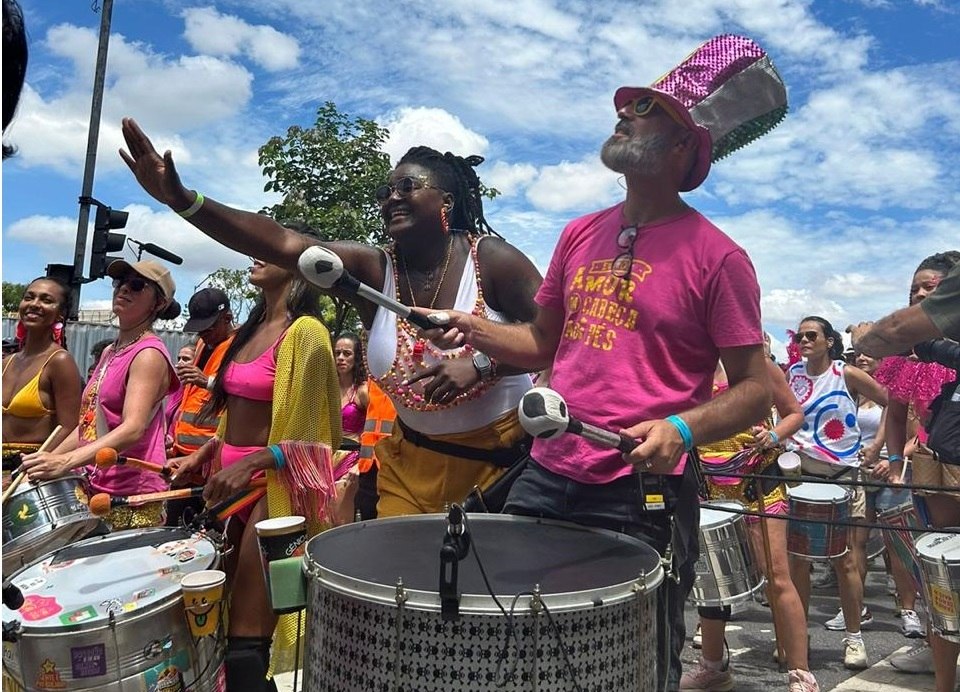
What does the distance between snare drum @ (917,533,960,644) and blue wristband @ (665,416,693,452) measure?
2.14 metres

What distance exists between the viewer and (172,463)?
389 cm

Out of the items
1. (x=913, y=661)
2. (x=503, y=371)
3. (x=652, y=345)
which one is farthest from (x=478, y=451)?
(x=913, y=661)

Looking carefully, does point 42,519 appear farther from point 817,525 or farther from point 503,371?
point 817,525

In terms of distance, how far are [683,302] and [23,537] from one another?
2.37m

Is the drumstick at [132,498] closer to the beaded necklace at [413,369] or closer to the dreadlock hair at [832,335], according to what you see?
the beaded necklace at [413,369]

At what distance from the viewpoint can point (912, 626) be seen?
536 centimetres

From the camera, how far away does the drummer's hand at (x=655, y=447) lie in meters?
1.90

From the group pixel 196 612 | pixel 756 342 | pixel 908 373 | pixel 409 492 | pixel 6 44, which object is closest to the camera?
pixel 6 44

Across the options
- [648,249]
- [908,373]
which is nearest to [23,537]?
[648,249]

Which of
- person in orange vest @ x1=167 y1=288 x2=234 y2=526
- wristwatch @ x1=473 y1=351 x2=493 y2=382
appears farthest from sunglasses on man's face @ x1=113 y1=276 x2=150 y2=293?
wristwatch @ x1=473 y1=351 x2=493 y2=382

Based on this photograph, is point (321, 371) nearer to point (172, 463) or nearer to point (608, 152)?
point (172, 463)

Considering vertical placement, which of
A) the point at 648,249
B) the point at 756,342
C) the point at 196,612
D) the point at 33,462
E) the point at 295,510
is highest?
the point at 648,249

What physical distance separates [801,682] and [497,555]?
284 cm

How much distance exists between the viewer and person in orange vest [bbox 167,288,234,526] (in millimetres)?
5062
